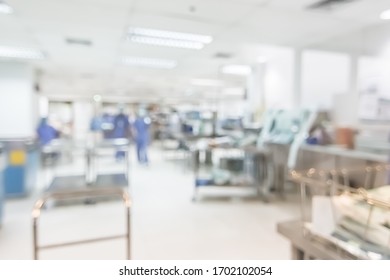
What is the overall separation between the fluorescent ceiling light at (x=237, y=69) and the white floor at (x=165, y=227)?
3371 millimetres

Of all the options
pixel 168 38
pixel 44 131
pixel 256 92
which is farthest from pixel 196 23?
pixel 44 131


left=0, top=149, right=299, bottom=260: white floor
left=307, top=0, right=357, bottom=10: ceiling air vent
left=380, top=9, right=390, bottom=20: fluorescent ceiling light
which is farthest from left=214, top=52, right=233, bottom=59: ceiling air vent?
left=380, top=9, right=390, bottom=20: fluorescent ceiling light

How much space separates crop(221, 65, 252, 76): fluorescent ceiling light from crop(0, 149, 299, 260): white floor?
3.37 metres

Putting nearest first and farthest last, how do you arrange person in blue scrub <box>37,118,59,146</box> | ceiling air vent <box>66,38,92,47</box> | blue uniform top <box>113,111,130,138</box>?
ceiling air vent <box>66,38,92,47</box>, person in blue scrub <box>37,118,59,146</box>, blue uniform top <box>113,111,130,138</box>

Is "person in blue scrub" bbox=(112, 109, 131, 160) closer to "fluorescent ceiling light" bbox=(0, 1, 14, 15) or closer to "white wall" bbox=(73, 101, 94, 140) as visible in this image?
"fluorescent ceiling light" bbox=(0, 1, 14, 15)

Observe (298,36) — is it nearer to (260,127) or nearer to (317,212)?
(260,127)

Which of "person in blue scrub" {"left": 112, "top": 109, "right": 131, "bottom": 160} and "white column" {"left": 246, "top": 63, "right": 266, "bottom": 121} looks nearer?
"white column" {"left": 246, "top": 63, "right": 266, "bottom": 121}

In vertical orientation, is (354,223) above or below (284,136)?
below

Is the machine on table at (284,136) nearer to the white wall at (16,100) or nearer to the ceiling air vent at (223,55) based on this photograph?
the ceiling air vent at (223,55)

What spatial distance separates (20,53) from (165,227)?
4.16 meters

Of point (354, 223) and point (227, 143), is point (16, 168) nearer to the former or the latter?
point (227, 143)

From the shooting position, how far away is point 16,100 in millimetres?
5664

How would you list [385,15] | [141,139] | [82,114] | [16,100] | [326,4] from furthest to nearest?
1. [82,114]
2. [141,139]
3. [16,100]
4. [326,4]
5. [385,15]

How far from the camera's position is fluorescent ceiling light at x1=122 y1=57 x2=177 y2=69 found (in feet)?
18.4
